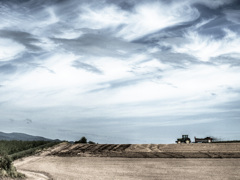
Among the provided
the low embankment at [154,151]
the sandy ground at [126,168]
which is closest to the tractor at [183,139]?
the low embankment at [154,151]

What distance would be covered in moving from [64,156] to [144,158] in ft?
24.0

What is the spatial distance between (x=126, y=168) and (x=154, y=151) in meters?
6.70

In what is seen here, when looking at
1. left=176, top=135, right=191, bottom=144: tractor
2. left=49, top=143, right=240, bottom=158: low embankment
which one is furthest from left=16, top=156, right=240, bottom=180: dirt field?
left=176, top=135, right=191, bottom=144: tractor

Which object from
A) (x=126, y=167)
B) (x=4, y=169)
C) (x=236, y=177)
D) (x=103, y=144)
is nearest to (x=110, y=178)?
(x=126, y=167)

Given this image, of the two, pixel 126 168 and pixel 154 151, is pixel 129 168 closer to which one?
pixel 126 168

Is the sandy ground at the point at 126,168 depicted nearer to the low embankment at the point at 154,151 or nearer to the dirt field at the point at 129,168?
the dirt field at the point at 129,168

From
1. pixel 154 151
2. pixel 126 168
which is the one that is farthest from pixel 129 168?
pixel 154 151

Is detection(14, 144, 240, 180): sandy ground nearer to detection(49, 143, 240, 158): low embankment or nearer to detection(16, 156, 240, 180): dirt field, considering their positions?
detection(16, 156, 240, 180): dirt field

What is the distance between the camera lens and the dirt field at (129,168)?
1833cm

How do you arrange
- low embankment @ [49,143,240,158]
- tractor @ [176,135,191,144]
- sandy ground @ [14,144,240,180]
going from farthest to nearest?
tractor @ [176,135,191,144] < low embankment @ [49,143,240,158] < sandy ground @ [14,144,240,180]

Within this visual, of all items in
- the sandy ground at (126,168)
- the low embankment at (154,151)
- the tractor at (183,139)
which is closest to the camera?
the sandy ground at (126,168)

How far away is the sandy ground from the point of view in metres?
18.3

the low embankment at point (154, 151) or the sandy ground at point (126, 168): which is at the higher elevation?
the low embankment at point (154, 151)

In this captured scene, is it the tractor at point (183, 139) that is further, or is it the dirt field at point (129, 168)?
the tractor at point (183, 139)
